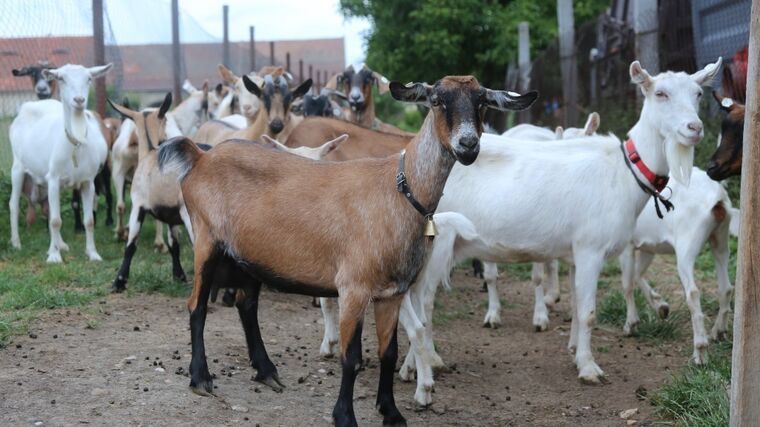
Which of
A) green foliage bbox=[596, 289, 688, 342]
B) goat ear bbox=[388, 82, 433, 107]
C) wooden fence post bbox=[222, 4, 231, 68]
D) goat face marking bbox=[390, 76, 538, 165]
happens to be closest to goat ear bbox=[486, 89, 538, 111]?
goat face marking bbox=[390, 76, 538, 165]

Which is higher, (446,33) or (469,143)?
(446,33)

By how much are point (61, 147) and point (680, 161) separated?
564cm

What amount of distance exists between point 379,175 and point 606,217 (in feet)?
5.83

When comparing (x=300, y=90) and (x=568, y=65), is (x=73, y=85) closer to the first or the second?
(x=300, y=90)

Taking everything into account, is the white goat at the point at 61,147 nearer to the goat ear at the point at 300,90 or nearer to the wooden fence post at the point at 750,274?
the goat ear at the point at 300,90

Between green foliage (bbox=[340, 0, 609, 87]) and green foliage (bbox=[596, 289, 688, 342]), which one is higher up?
green foliage (bbox=[340, 0, 609, 87])

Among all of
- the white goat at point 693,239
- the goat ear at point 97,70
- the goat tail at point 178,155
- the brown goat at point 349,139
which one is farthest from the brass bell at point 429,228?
the goat ear at point 97,70

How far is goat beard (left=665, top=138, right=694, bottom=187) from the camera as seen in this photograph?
5676 mm

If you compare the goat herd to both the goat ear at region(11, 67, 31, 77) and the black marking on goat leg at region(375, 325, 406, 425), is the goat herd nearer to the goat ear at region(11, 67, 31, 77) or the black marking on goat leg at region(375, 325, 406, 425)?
the black marking on goat leg at region(375, 325, 406, 425)

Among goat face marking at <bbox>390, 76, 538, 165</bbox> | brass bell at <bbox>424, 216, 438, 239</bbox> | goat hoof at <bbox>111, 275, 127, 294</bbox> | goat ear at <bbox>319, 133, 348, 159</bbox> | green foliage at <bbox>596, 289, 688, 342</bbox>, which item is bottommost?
green foliage at <bbox>596, 289, 688, 342</bbox>

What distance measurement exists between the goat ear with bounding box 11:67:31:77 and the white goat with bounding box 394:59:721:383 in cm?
576

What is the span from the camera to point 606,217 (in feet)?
19.0

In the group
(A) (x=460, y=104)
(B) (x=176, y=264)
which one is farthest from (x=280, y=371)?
(B) (x=176, y=264)

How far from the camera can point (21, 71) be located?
9.96 meters
